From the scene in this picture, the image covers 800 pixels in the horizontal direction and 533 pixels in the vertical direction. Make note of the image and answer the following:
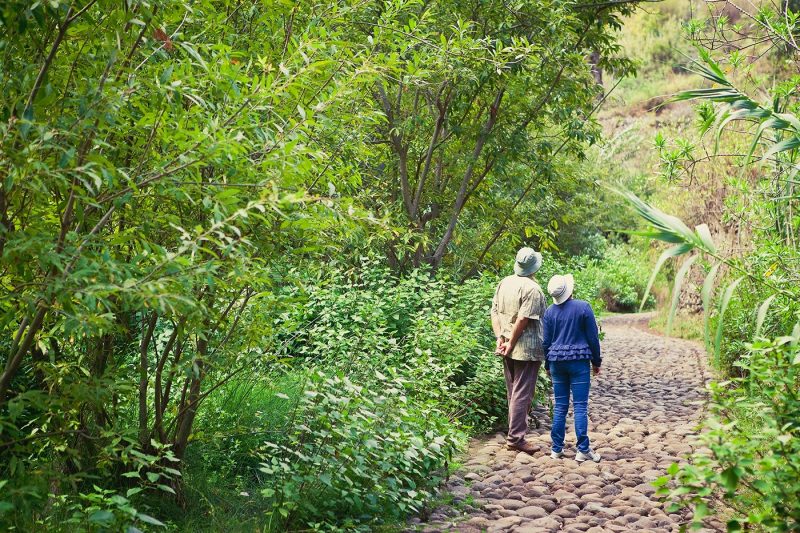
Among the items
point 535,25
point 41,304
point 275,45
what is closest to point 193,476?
point 41,304

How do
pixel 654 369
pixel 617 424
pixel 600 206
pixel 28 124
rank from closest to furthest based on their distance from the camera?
pixel 28 124 → pixel 617 424 → pixel 654 369 → pixel 600 206

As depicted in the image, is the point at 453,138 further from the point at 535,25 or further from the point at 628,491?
the point at 628,491

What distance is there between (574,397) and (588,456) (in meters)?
0.58

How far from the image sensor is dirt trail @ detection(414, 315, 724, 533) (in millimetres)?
5863

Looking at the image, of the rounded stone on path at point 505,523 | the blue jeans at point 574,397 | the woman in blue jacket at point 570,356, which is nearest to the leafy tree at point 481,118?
the woman in blue jacket at point 570,356

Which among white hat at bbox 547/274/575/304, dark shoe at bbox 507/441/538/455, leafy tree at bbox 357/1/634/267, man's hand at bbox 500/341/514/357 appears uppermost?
leafy tree at bbox 357/1/634/267

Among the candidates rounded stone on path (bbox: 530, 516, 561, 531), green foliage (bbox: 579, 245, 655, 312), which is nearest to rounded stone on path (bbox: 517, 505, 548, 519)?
rounded stone on path (bbox: 530, 516, 561, 531)

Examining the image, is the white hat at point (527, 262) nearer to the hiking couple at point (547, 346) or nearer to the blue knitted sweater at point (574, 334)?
the hiking couple at point (547, 346)

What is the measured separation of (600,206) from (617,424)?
937 inches

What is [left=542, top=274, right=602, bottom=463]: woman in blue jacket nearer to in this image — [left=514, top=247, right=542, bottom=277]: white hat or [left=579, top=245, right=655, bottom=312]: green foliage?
[left=514, top=247, right=542, bottom=277]: white hat

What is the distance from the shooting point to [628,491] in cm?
664

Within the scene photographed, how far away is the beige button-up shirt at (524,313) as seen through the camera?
808 cm

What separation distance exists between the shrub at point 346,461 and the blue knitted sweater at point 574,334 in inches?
83.8

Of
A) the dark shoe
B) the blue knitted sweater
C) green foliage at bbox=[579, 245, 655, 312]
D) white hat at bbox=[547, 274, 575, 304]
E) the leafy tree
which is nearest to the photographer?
the blue knitted sweater
